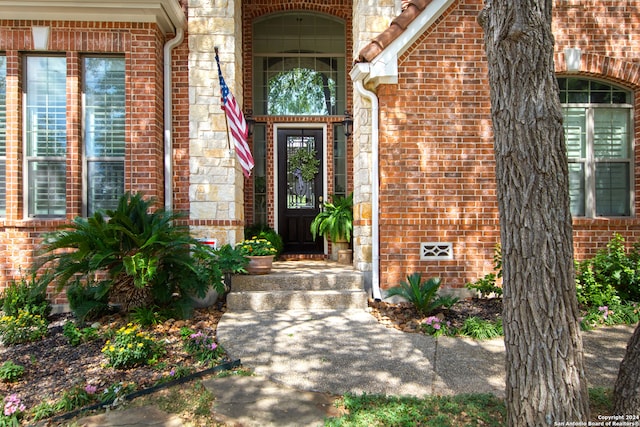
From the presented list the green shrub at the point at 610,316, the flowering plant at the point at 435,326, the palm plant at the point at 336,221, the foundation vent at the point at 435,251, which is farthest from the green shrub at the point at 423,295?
the palm plant at the point at 336,221

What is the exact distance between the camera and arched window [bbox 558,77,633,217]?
6578mm

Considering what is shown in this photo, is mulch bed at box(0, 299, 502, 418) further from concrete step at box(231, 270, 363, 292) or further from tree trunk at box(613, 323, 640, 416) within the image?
tree trunk at box(613, 323, 640, 416)

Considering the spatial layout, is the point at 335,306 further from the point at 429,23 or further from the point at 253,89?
the point at 253,89

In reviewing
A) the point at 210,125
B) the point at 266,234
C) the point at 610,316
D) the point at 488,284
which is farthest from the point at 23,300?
the point at 610,316

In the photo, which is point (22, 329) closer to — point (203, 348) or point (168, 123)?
point (203, 348)

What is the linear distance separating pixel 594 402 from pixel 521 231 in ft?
5.02

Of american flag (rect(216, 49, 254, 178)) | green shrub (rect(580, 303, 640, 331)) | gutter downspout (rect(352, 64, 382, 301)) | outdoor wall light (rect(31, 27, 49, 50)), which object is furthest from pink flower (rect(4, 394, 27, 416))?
green shrub (rect(580, 303, 640, 331))

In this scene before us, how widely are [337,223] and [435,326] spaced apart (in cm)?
310

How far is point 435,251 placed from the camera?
20.5 ft

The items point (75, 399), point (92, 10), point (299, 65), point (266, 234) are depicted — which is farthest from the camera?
point (299, 65)

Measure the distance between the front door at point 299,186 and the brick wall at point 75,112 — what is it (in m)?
2.86

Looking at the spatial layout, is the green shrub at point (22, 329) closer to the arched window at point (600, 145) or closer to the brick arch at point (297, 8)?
the brick arch at point (297, 8)

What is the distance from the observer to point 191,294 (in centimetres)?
556

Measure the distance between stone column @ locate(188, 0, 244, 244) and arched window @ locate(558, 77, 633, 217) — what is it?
493 centimetres
